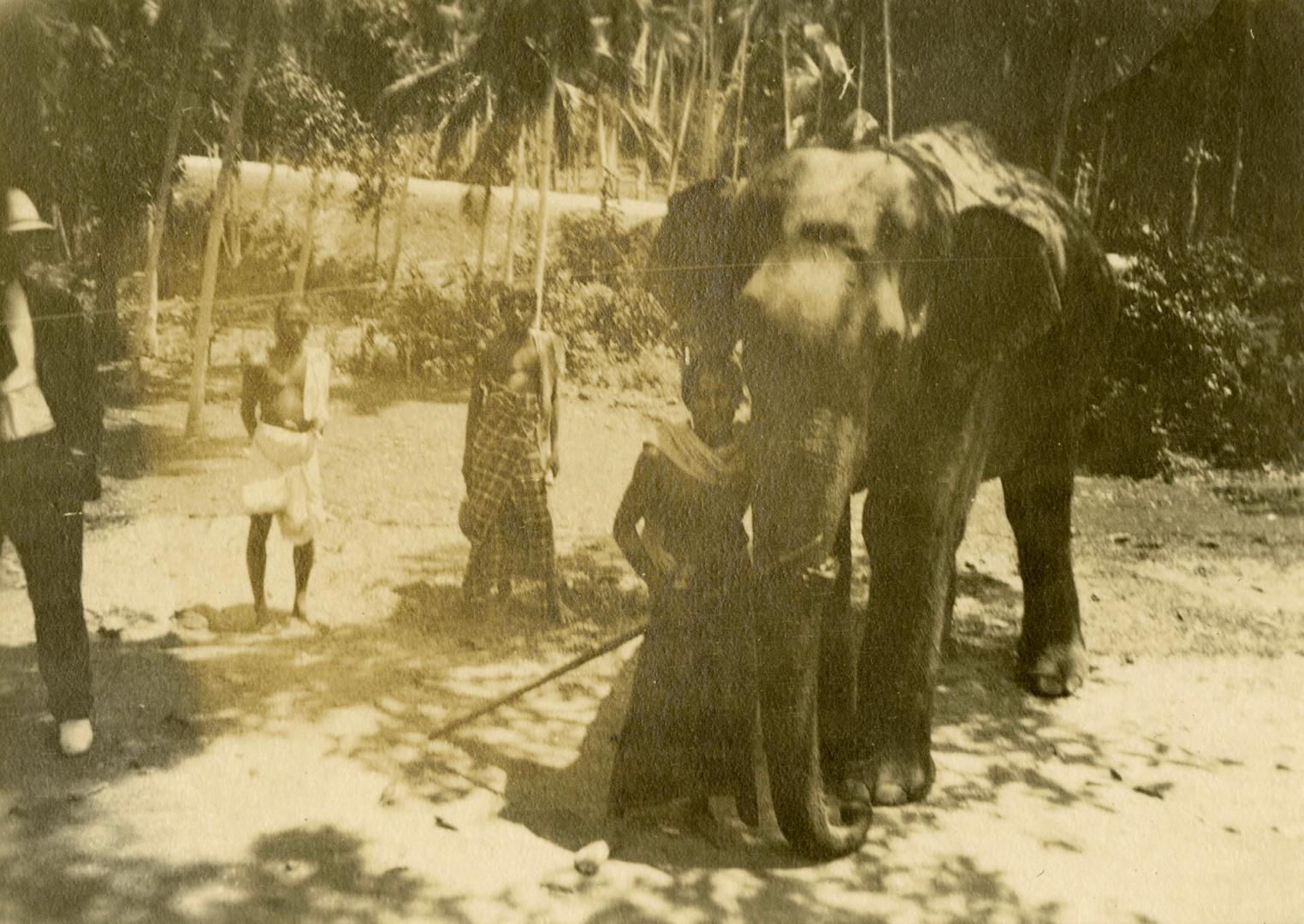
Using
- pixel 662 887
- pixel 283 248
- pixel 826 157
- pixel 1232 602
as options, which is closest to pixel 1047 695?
pixel 1232 602

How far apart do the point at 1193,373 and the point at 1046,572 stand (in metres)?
2.60

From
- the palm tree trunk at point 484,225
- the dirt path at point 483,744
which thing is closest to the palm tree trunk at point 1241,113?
the dirt path at point 483,744

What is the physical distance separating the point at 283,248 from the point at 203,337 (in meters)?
0.43

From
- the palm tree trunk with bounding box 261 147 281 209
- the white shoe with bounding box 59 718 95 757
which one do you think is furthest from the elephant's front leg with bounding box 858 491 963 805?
the white shoe with bounding box 59 718 95 757

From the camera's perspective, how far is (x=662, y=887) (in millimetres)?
3734

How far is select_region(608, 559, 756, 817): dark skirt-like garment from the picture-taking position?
3.90 m

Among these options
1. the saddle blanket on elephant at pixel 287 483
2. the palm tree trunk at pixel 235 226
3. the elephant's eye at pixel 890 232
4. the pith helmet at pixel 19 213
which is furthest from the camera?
the saddle blanket on elephant at pixel 287 483

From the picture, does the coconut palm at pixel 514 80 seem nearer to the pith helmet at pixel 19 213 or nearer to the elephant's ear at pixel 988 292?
the pith helmet at pixel 19 213

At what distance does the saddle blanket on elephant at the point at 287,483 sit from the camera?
4996 millimetres

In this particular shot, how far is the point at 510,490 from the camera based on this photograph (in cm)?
557

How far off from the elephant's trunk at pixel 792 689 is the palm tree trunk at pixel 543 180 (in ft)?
6.84

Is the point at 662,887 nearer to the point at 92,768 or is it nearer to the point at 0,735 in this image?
the point at 92,768

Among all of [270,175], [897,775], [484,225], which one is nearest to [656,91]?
[484,225]

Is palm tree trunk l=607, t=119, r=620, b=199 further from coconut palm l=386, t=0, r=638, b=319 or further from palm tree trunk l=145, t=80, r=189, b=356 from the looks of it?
palm tree trunk l=145, t=80, r=189, b=356
